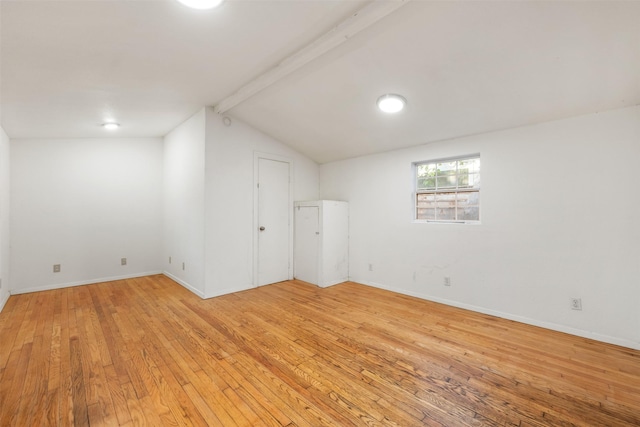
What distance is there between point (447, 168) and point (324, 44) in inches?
95.8

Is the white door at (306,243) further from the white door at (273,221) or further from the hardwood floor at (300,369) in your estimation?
the hardwood floor at (300,369)

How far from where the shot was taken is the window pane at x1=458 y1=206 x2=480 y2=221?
353cm

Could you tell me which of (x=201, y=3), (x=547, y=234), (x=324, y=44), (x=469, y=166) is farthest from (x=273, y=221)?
(x=547, y=234)

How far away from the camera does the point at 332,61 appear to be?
2.65 meters

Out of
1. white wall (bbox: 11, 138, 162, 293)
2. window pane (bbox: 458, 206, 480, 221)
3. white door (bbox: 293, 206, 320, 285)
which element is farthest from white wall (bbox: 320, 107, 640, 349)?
white wall (bbox: 11, 138, 162, 293)

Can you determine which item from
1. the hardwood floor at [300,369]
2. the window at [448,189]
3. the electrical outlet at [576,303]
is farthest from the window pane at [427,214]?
the electrical outlet at [576,303]

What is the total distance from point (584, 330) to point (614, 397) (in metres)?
1.09

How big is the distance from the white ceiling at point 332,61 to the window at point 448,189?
45cm

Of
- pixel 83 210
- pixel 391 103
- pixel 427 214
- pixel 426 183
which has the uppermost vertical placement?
pixel 391 103

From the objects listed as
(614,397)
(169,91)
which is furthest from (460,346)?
(169,91)

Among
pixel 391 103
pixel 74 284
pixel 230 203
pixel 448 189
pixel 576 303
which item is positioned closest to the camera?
pixel 576 303

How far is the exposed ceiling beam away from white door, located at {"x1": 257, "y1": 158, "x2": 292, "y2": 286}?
4.70ft

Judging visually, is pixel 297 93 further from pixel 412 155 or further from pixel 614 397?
pixel 614 397

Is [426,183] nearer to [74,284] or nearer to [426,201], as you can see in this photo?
[426,201]
